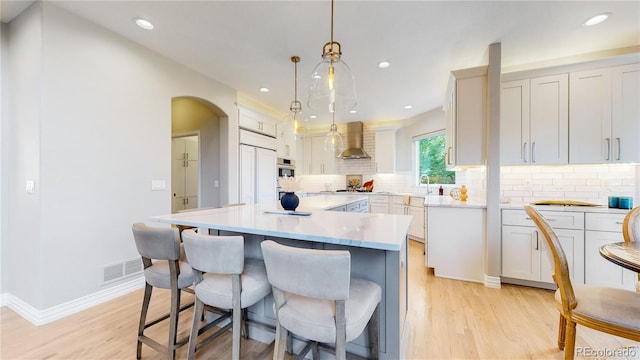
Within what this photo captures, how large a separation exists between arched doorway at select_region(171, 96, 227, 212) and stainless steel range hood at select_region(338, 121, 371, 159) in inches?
122

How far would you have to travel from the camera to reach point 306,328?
1.05m

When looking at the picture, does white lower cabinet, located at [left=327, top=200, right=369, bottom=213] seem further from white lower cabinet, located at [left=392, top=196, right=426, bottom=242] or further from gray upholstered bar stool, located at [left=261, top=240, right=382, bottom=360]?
gray upholstered bar stool, located at [left=261, top=240, right=382, bottom=360]

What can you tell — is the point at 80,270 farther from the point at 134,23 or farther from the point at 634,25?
the point at 634,25

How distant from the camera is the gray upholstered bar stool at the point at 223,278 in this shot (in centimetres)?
125

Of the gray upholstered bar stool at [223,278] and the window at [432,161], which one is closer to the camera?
the gray upholstered bar stool at [223,278]

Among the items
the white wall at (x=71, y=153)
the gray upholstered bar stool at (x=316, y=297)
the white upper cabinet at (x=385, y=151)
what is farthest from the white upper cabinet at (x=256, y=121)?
the gray upholstered bar stool at (x=316, y=297)

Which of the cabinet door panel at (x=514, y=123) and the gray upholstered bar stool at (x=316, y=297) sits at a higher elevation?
the cabinet door panel at (x=514, y=123)

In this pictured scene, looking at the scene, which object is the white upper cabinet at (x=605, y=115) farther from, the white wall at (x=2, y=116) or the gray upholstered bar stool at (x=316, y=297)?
the white wall at (x=2, y=116)

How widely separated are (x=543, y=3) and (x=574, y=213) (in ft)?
6.59

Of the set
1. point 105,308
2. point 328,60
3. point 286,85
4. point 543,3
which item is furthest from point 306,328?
point 286,85

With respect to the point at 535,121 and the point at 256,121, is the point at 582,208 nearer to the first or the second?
the point at 535,121

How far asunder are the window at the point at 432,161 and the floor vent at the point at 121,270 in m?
5.07

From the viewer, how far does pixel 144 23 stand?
2.38 meters

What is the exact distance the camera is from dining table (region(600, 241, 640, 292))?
45.9 inches
